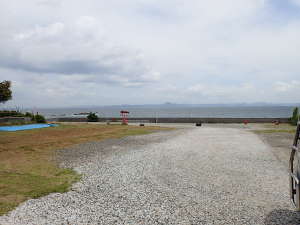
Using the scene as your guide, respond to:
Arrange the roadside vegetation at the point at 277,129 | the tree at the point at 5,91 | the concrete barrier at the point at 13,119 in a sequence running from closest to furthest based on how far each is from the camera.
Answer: the roadside vegetation at the point at 277,129 < the concrete barrier at the point at 13,119 < the tree at the point at 5,91

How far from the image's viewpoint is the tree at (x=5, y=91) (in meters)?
29.0

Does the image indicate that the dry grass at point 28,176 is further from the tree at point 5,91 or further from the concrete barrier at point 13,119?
the tree at point 5,91

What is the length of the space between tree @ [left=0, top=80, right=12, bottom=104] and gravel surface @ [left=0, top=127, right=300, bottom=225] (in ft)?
73.2

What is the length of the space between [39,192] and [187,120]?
35.2 metres

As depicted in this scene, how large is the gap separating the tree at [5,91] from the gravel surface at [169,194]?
2231 cm

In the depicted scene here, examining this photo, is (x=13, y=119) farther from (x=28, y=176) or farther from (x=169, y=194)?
(x=169, y=194)

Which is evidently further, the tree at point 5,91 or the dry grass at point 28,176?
the tree at point 5,91

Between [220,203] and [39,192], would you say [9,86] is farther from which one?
[220,203]

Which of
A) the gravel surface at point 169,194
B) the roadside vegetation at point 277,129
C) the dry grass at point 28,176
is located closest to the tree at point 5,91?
the dry grass at point 28,176

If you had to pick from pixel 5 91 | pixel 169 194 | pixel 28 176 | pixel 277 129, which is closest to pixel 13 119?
pixel 5 91

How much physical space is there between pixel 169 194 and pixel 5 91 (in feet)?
94.1

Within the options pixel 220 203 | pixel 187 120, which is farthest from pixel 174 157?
pixel 187 120

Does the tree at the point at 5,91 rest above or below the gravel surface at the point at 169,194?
above

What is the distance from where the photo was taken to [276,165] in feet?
31.9
